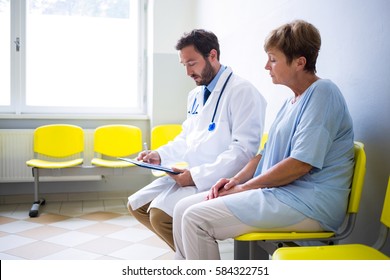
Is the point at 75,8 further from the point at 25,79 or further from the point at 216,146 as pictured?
the point at 216,146

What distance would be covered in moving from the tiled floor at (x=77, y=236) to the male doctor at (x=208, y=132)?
669 millimetres

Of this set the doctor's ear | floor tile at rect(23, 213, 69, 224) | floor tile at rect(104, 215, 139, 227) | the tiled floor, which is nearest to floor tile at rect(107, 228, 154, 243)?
the tiled floor

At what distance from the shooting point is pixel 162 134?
12.9 ft

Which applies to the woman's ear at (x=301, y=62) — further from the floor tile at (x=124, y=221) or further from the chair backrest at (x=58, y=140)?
the chair backrest at (x=58, y=140)

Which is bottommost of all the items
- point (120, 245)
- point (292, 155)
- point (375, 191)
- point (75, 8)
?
point (120, 245)

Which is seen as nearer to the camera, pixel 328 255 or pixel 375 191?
pixel 328 255

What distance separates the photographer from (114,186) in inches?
171

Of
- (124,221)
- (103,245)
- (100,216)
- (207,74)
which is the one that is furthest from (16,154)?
(207,74)

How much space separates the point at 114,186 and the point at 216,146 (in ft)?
8.87

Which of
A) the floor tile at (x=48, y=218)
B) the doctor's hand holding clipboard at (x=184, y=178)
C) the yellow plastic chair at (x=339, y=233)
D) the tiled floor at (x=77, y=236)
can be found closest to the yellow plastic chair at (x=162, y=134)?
the tiled floor at (x=77, y=236)

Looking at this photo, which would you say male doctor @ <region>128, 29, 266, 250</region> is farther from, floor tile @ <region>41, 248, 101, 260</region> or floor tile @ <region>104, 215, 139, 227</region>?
floor tile @ <region>104, 215, 139, 227</region>

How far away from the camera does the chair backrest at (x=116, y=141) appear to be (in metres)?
4.00
